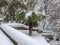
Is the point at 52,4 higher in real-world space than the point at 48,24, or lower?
higher

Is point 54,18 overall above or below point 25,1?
below

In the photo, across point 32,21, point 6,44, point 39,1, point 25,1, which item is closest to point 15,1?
point 25,1

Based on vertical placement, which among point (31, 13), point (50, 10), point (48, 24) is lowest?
point (48, 24)

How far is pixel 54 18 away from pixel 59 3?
42.7 inches

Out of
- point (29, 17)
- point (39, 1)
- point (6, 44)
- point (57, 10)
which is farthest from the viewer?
point (39, 1)

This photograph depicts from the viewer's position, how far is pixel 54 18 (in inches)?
433

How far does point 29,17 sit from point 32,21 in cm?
27

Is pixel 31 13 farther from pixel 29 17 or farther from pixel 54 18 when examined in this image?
pixel 54 18

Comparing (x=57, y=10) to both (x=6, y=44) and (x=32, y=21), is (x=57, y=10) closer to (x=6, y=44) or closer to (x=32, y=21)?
(x=32, y=21)

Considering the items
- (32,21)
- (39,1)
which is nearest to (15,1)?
(39,1)

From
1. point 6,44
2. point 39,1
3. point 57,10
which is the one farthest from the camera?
point 39,1

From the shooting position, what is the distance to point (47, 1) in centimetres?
1131

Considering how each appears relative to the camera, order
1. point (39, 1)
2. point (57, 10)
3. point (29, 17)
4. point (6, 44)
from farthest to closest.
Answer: point (39, 1) → point (57, 10) → point (29, 17) → point (6, 44)

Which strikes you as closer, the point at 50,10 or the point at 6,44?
the point at 6,44
